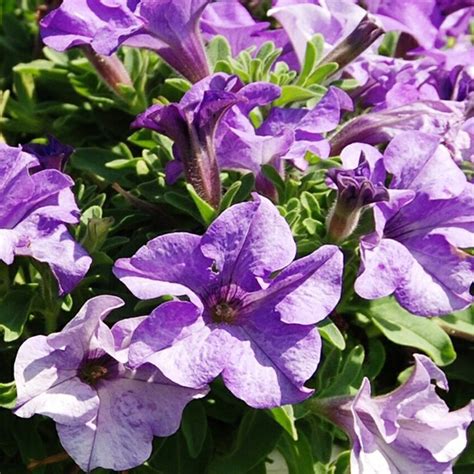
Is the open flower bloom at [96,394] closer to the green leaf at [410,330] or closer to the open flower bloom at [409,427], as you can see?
the open flower bloom at [409,427]

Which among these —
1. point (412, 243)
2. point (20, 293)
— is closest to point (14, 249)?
point (20, 293)

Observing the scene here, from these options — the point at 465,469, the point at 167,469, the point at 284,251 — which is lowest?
the point at 465,469

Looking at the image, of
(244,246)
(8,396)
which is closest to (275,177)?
(244,246)

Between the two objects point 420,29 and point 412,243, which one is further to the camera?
point 420,29

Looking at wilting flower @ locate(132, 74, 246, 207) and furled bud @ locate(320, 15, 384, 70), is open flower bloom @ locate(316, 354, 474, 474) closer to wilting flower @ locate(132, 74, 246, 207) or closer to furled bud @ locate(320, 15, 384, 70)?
wilting flower @ locate(132, 74, 246, 207)

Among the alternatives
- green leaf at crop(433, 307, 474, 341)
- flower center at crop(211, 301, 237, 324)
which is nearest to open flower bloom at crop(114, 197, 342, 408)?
flower center at crop(211, 301, 237, 324)

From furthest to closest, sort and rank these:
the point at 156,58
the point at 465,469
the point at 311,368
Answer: the point at 156,58, the point at 465,469, the point at 311,368

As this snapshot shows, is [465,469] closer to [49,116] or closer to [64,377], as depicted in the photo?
[64,377]
